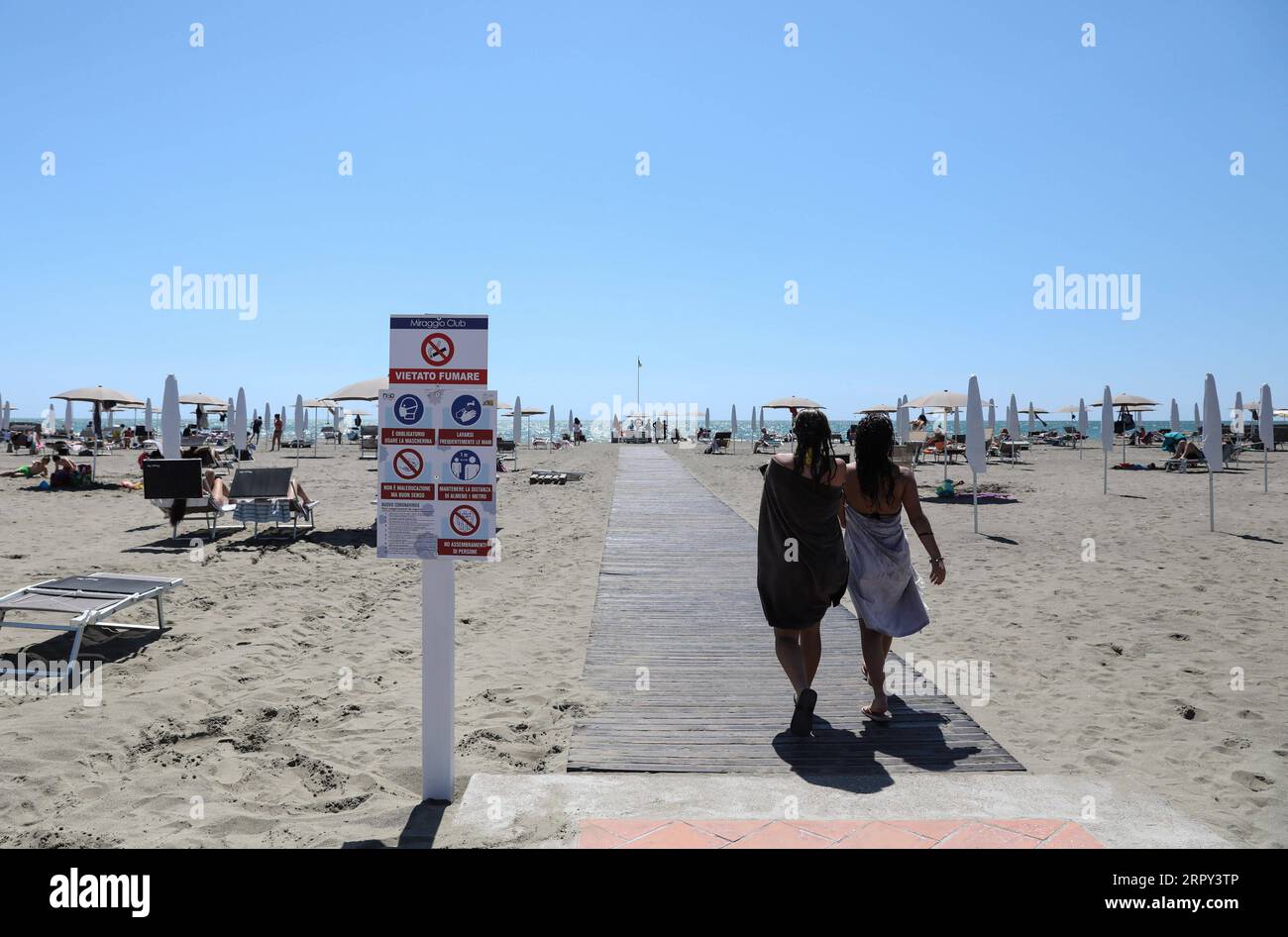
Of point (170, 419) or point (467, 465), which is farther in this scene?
point (170, 419)

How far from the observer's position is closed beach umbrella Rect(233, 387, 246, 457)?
21766 millimetres

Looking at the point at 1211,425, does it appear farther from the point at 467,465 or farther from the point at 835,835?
the point at 467,465

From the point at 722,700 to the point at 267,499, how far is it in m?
7.60

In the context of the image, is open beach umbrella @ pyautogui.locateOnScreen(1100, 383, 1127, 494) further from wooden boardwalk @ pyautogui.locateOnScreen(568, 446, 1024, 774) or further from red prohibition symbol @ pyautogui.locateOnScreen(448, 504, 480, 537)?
red prohibition symbol @ pyautogui.locateOnScreen(448, 504, 480, 537)

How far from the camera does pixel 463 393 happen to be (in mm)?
3102

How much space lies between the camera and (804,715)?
12.5 ft

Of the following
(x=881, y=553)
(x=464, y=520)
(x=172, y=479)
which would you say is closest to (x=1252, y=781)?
(x=881, y=553)

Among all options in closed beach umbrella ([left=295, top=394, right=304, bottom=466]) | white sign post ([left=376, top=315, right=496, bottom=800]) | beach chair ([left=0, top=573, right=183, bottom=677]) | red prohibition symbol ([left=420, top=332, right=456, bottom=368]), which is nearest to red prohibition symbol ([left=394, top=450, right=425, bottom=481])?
white sign post ([left=376, top=315, right=496, bottom=800])

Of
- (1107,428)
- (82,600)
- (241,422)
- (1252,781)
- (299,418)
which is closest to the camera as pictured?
(1252,781)

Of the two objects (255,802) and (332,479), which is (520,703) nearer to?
(255,802)

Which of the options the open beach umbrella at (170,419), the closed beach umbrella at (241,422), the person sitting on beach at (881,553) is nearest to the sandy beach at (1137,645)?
the person sitting on beach at (881,553)

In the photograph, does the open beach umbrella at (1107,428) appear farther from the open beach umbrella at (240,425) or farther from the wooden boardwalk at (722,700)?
the open beach umbrella at (240,425)

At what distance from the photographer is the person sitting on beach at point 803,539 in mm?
3771
